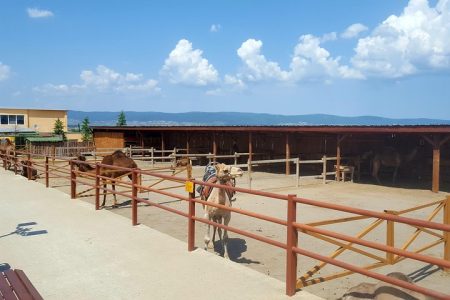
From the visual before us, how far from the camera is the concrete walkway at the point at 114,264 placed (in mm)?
4293

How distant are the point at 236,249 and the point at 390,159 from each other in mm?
12876

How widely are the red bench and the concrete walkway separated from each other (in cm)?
54

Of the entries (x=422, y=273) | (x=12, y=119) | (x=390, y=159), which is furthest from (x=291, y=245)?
(x=12, y=119)

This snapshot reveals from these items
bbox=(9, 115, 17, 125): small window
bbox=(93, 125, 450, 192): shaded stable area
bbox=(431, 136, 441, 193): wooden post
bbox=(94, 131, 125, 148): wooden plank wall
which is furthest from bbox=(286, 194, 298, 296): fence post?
bbox=(9, 115, 17, 125): small window

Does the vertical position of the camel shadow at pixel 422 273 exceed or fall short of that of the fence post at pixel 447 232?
it falls short

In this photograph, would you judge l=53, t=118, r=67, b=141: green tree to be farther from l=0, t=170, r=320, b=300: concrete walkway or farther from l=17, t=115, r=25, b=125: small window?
l=0, t=170, r=320, b=300: concrete walkway

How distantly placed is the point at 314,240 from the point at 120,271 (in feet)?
13.8

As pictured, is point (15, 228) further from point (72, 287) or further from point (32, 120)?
point (32, 120)

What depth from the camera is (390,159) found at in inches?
713

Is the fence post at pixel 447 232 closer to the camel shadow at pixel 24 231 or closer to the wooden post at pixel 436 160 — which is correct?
the camel shadow at pixel 24 231

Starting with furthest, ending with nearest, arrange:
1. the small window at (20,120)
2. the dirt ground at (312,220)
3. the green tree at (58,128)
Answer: the green tree at (58,128) < the small window at (20,120) < the dirt ground at (312,220)

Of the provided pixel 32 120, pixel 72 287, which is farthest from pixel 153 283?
pixel 32 120

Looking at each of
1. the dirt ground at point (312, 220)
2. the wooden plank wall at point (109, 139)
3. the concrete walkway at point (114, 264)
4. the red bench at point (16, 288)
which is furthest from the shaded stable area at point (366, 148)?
the red bench at point (16, 288)

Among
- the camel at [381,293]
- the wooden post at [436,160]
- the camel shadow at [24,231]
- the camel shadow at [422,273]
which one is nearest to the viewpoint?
the camel at [381,293]
